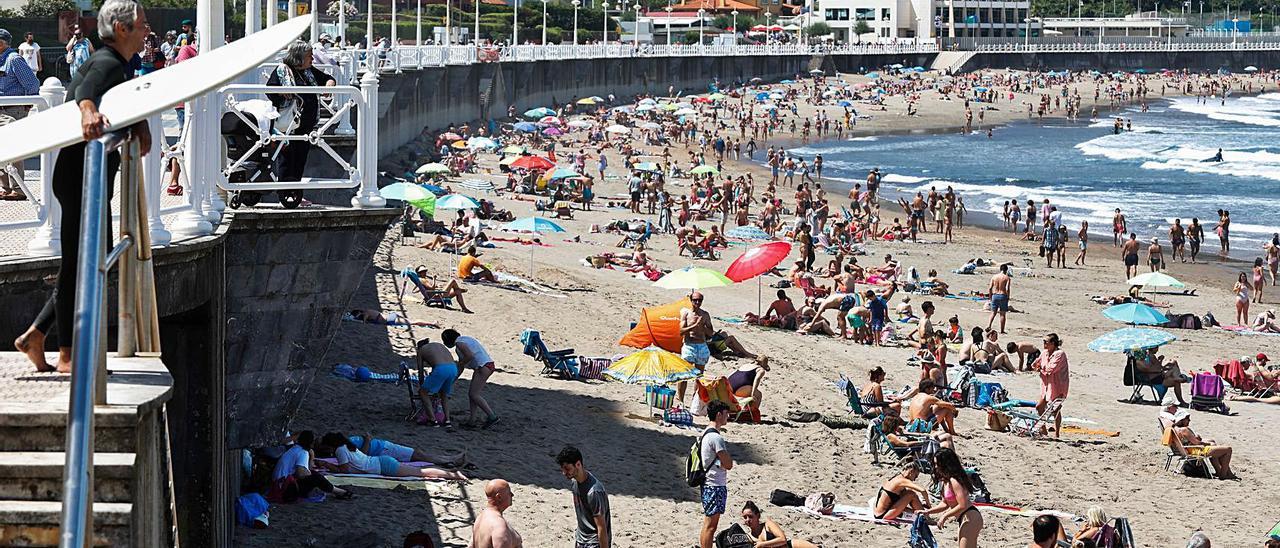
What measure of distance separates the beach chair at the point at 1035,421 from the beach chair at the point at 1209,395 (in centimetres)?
236

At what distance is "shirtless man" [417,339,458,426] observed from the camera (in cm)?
1262

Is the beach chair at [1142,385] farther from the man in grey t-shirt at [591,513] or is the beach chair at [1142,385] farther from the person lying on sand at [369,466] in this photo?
the man in grey t-shirt at [591,513]

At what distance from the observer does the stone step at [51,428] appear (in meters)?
3.82

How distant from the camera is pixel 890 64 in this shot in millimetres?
109438

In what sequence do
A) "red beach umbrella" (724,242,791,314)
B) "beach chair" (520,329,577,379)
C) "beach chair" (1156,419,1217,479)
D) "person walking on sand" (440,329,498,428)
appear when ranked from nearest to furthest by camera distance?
"person walking on sand" (440,329,498,428) → "beach chair" (1156,419,1217,479) → "beach chair" (520,329,577,379) → "red beach umbrella" (724,242,791,314)

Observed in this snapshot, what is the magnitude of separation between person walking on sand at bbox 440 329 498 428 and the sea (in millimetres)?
21839

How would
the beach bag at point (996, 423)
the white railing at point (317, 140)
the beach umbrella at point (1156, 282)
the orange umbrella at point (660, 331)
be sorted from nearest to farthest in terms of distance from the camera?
the white railing at point (317, 140), the beach bag at point (996, 423), the orange umbrella at point (660, 331), the beach umbrella at point (1156, 282)

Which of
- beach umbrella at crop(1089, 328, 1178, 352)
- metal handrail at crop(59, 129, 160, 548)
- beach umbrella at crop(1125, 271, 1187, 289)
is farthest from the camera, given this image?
beach umbrella at crop(1125, 271, 1187, 289)

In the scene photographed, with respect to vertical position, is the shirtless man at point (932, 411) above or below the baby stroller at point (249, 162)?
below

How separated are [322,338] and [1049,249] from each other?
21650mm

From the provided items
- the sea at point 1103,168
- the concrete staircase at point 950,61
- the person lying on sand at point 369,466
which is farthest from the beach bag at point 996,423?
the concrete staircase at point 950,61

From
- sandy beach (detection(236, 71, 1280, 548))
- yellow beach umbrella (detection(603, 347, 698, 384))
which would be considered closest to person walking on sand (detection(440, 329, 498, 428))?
sandy beach (detection(236, 71, 1280, 548))

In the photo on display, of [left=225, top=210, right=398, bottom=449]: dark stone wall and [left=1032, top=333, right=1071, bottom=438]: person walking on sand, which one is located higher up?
[left=225, top=210, right=398, bottom=449]: dark stone wall

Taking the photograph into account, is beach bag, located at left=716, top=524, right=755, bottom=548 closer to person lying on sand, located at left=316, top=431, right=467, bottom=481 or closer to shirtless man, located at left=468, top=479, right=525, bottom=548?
person lying on sand, located at left=316, top=431, right=467, bottom=481
